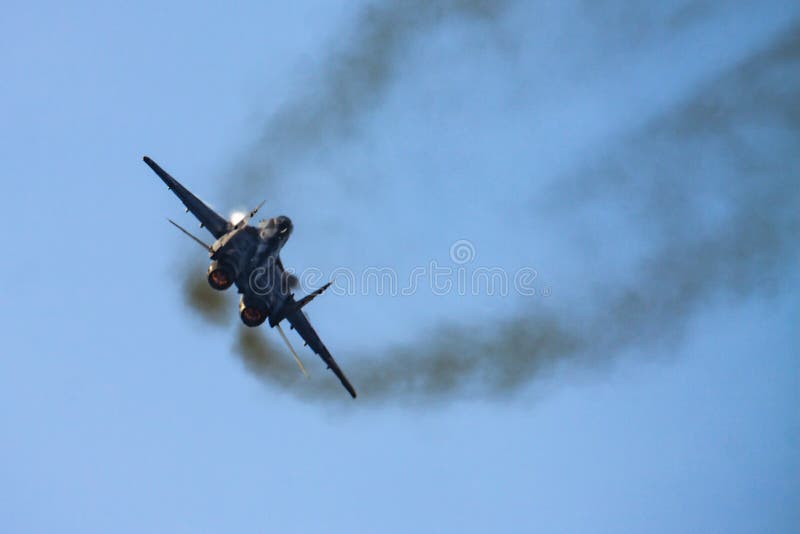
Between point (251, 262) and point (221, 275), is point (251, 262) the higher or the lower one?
the higher one

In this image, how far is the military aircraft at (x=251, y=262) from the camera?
191ft

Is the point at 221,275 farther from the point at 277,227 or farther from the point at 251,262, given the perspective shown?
the point at 277,227

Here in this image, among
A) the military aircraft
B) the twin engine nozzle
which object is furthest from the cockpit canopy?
the twin engine nozzle

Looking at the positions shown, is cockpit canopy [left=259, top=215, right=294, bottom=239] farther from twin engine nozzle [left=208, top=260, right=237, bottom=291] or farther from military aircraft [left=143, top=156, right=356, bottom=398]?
twin engine nozzle [left=208, top=260, right=237, bottom=291]

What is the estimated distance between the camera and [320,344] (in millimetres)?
65625

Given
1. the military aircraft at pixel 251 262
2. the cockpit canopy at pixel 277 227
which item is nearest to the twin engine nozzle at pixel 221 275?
the military aircraft at pixel 251 262

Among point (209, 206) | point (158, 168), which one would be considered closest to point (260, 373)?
point (209, 206)

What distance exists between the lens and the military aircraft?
58.2 meters

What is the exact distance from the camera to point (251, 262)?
59062 millimetres

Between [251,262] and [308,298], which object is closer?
[251,262]

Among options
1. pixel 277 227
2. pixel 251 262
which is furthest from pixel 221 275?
pixel 277 227

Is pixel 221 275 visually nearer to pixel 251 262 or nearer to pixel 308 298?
pixel 251 262

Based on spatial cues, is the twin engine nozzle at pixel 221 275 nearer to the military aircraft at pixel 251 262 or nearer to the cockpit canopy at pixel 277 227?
the military aircraft at pixel 251 262

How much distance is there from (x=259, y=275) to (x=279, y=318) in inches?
175
